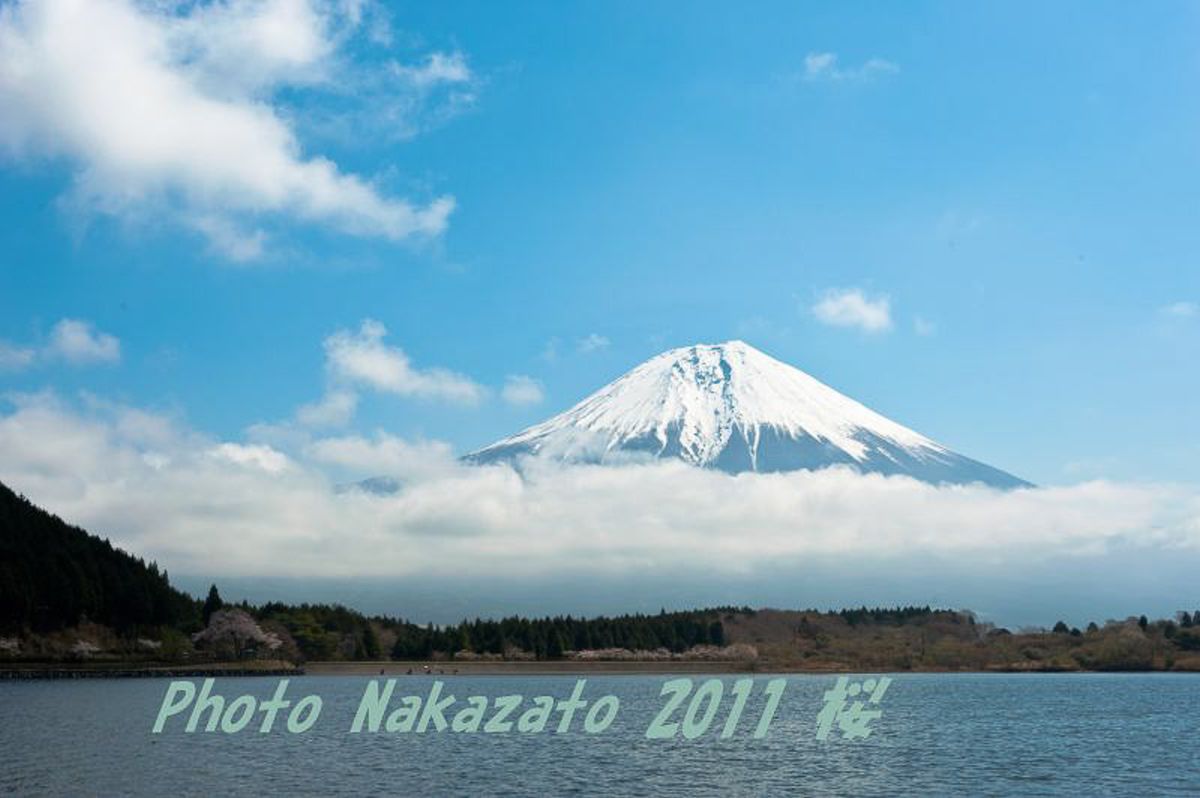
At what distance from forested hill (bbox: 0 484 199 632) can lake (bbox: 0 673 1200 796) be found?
3822 centimetres

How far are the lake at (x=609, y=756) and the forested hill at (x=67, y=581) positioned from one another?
38219mm

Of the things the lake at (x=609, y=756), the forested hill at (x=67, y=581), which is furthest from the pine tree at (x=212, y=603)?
the lake at (x=609, y=756)

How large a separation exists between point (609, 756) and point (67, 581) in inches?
3346

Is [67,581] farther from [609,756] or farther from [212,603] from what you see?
[609,756]

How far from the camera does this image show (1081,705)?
8650 cm

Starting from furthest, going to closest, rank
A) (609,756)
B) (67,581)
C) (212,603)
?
(212,603) → (67,581) → (609,756)

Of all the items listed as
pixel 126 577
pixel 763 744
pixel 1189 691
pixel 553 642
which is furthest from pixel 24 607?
pixel 1189 691

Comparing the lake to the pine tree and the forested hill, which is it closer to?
the forested hill

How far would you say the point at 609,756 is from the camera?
151ft

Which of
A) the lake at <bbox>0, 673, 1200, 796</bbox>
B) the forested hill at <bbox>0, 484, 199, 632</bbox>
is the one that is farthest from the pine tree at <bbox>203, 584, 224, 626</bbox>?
the lake at <bbox>0, 673, 1200, 796</bbox>

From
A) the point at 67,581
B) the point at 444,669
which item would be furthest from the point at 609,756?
the point at 444,669

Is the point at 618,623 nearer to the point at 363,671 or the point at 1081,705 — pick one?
the point at 363,671

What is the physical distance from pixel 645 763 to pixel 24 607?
83208 millimetres

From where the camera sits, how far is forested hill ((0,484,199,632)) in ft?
362
